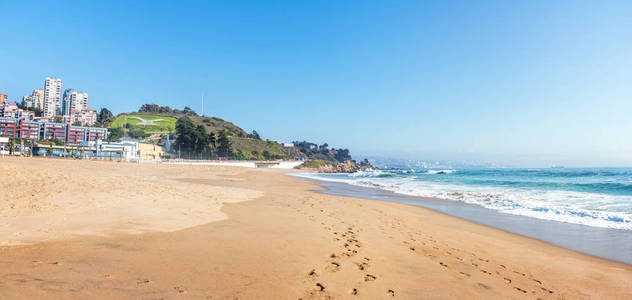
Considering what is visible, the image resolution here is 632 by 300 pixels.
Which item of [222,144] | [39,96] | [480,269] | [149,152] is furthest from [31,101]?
[480,269]

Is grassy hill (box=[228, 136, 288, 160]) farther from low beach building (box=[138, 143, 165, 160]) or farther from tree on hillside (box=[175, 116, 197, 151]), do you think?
low beach building (box=[138, 143, 165, 160])

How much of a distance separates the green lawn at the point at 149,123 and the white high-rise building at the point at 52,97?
87561mm

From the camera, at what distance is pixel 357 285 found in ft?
11.3

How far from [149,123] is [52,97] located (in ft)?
355

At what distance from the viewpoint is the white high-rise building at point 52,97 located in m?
171

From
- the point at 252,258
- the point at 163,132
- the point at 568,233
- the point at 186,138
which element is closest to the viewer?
the point at 252,258

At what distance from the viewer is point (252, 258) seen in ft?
13.6

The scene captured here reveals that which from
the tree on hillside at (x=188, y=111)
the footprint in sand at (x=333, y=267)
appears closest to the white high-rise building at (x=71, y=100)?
the tree on hillside at (x=188, y=111)

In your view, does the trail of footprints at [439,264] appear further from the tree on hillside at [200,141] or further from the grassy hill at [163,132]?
the grassy hill at [163,132]

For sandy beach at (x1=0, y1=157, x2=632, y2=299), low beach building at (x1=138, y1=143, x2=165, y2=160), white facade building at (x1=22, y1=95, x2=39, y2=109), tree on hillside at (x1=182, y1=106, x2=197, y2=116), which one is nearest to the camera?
sandy beach at (x1=0, y1=157, x2=632, y2=299)

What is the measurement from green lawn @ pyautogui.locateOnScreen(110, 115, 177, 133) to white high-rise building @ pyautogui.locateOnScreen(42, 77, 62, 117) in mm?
87561

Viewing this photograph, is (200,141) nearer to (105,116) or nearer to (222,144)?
(222,144)

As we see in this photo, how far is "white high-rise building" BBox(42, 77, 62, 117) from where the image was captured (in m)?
171

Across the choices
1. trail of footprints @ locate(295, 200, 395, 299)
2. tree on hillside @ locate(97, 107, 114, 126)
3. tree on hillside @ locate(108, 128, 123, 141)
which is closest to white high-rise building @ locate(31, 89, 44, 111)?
tree on hillside @ locate(97, 107, 114, 126)
